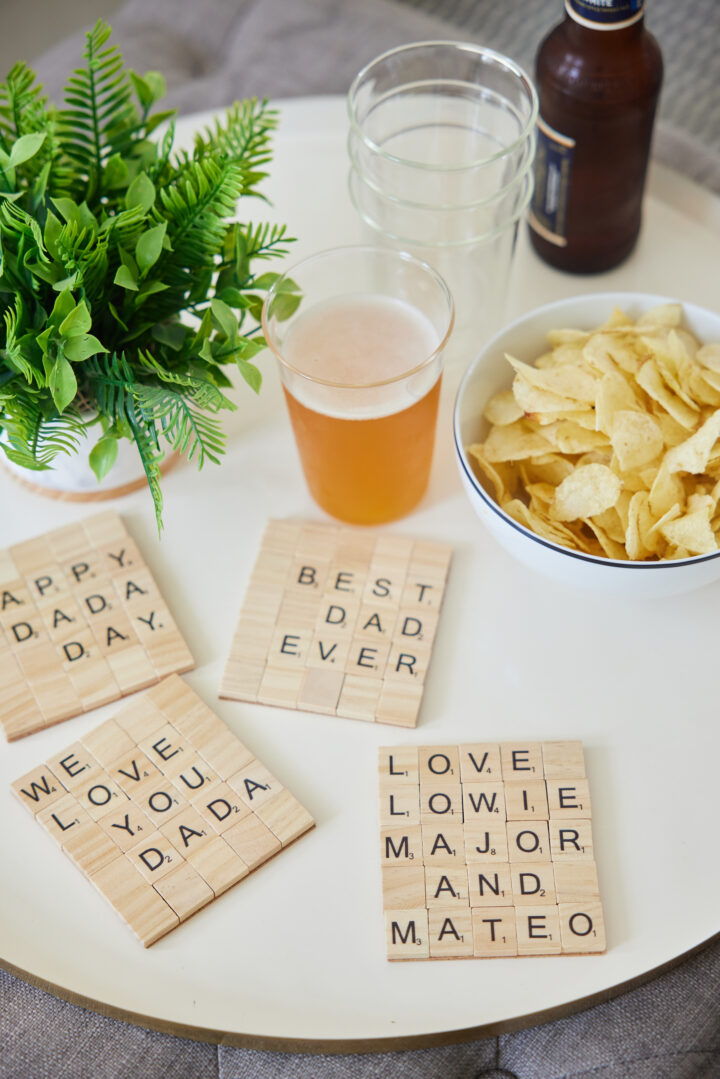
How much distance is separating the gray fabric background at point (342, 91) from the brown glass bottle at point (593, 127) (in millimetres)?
263

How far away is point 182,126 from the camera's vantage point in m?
1.04

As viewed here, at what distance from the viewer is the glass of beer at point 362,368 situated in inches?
27.3

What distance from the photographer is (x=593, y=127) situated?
80 centimetres

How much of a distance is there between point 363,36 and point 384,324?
709 mm

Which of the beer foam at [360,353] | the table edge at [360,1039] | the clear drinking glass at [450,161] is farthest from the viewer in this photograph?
the clear drinking glass at [450,161]

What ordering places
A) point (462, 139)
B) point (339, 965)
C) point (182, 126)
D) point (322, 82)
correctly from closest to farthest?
point (339, 965) → point (462, 139) → point (182, 126) → point (322, 82)

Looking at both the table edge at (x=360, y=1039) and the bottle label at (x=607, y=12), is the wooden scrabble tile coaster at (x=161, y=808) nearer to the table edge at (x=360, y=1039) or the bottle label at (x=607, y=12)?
the table edge at (x=360, y=1039)

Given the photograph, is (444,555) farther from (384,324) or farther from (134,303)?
(134,303)

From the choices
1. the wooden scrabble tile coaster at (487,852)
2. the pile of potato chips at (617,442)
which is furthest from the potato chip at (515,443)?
the wooden scrabble tile coaster at (487,852)

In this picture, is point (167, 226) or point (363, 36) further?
point (363, 36)

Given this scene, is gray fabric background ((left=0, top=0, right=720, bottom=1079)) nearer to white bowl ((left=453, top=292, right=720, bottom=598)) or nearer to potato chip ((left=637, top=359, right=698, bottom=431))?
white bowl ((left=453, top=292, right=720, bottom=598))

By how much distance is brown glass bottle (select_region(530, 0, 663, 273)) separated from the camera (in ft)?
2.51

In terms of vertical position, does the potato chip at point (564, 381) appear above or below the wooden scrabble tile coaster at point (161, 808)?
above

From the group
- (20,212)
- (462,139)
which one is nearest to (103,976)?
(20,212)
